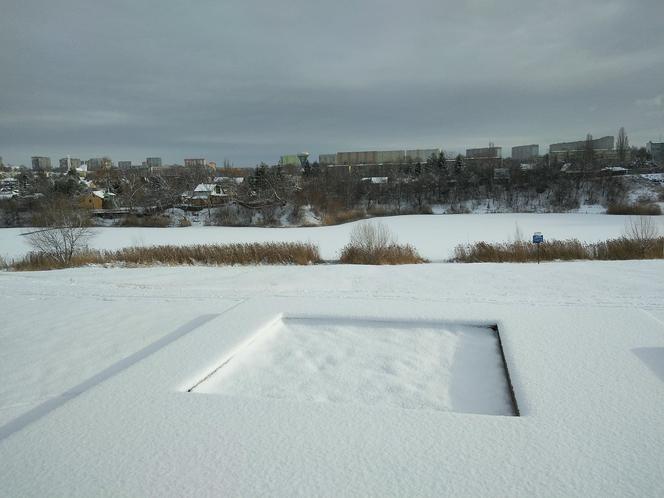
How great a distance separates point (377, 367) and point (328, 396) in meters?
0.59

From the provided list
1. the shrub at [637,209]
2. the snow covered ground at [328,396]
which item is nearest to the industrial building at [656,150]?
the shrub at [637,209]

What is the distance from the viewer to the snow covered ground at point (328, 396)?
1970 mm

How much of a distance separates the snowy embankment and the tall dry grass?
223 inches

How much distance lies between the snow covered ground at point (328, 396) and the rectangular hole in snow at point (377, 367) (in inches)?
0.8

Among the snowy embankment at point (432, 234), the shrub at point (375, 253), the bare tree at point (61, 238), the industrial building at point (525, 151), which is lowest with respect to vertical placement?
the snowy embankment at point (432, 234)

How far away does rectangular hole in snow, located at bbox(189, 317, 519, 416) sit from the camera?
9.67 feet

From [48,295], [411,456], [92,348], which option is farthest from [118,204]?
[411,456]

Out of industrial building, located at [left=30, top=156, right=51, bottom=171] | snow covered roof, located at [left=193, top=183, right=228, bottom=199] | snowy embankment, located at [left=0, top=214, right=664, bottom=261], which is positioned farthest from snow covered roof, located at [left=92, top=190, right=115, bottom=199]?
industrial building, located at [left=30, top=156, right=51, bottom=171]

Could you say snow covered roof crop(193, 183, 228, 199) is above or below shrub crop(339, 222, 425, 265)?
above

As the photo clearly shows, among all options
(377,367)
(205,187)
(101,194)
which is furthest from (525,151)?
(377,367)

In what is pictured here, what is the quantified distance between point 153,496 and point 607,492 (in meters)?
2.09

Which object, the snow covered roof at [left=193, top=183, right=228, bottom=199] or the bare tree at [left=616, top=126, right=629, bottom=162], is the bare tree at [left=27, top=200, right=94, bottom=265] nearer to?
the snow covered roof at [left=193, top=183, right=228, bottom=199]

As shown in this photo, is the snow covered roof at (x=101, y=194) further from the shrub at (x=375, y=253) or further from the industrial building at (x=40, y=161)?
the industrial building at (x=40, y=161)

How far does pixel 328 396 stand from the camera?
9.75ft
